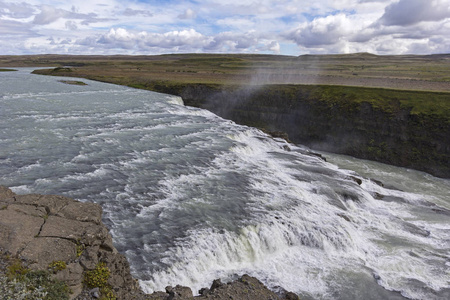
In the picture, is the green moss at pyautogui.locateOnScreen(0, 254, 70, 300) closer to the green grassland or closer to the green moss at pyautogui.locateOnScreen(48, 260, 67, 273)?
the green moss at pyautogui.locateOnScreen(48, 260, 67, 273)

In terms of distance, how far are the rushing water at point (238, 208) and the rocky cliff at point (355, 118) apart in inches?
215

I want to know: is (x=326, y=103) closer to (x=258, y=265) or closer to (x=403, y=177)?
(x=403, y=177)

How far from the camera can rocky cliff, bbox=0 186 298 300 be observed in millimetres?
10969

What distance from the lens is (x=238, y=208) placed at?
2131cm

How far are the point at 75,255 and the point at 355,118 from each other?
4498cm

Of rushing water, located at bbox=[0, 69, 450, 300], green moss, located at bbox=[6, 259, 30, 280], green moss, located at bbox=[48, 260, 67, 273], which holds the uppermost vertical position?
green moss, located at bbox=[6, 259, 30, 280]

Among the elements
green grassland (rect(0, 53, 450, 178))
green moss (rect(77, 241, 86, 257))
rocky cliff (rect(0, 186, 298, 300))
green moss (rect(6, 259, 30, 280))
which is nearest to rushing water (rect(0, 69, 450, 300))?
rocky cliff (rect(0, 186, 298, 300))

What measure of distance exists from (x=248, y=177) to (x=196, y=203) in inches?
258

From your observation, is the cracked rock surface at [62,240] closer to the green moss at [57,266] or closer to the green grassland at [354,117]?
the green moss at [57,266]

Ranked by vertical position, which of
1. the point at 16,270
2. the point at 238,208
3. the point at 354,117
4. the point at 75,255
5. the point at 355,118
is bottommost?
the point at 238,208

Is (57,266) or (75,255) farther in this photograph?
(75,255)

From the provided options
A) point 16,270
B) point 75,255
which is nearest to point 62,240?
point 75,255

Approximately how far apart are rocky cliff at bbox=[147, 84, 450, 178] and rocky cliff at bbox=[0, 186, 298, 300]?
1382 inches

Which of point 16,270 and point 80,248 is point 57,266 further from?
point 80,248
